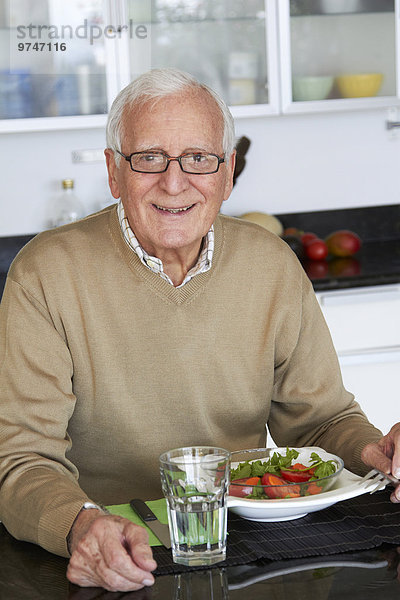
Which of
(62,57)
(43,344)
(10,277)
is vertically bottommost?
(43,344)

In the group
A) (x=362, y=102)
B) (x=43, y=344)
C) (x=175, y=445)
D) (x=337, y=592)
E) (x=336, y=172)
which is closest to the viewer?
(x=337, y=592)

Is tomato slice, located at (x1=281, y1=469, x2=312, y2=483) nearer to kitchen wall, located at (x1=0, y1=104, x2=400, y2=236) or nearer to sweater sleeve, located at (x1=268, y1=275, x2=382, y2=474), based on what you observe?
sweater sleeve, located at (x1=268, y1=275, x2=382, y2=474)

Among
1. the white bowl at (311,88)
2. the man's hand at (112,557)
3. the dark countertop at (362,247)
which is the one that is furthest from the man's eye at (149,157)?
the white bowl at (311,88)

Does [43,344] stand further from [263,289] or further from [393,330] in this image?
[393,330]

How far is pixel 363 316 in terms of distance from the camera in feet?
10.2

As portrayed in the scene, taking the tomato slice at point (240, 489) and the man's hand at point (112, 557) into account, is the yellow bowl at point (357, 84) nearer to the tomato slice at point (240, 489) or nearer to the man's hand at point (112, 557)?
the tomato slice at point (240, 489)

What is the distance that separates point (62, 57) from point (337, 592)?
2523mm

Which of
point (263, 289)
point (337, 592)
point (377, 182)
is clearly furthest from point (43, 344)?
point (377, 182)

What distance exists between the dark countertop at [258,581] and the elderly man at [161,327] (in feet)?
0.92

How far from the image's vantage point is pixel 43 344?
153cm

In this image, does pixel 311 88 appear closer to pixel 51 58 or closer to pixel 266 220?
pixel 266 220

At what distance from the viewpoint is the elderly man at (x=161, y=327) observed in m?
1.55

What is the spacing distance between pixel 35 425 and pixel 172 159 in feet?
1.67

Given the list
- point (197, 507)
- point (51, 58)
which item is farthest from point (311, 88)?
point (197, 507)
